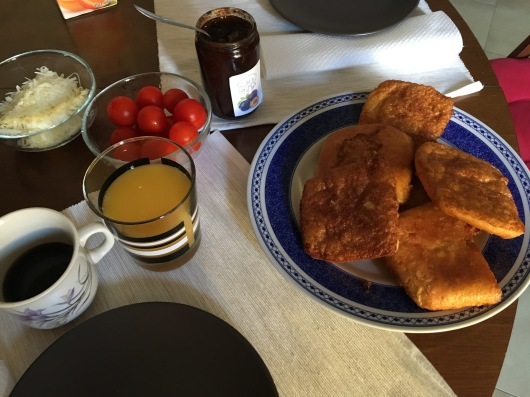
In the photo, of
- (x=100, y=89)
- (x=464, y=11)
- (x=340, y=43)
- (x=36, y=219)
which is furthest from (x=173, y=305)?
(x=464, y=11)

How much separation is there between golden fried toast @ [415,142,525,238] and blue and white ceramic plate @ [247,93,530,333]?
65 mm

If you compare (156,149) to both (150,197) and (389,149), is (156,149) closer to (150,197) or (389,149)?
(150,197)

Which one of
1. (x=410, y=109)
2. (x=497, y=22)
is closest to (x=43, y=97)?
(x=410, y=109)

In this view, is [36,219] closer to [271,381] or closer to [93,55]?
[271,381]

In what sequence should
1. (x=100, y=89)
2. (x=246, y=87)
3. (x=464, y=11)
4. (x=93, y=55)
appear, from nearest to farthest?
(x=246, y=87) < (x=100, y=89) < (x=93, y=55) < (x=464, y=11)

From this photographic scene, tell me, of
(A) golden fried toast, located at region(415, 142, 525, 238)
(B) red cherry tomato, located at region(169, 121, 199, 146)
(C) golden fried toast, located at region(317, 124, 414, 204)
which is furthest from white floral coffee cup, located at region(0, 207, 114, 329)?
(A) golden fried toast, located at region(415, 142, 525, 238)

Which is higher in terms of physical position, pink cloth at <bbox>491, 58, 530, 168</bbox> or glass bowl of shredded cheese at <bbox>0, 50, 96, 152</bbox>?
glass bowl of shredded cheese at <bbox>0, 50, 96, 152</bbox>

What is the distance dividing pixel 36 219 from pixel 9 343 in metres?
0.24

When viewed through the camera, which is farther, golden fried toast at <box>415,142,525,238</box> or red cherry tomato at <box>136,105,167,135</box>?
red cherry tomato at <box>136,105,167,135</box>

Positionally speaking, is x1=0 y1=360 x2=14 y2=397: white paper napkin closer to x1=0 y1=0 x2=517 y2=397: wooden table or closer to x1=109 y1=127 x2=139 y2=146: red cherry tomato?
x1=0 y1=0 x2=517 y2=397: wooden table

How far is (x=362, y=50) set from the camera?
4.34 feet

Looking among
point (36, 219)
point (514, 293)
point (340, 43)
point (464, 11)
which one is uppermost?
point (36, 219)

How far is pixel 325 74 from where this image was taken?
133cm

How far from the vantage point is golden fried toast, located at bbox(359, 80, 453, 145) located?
109cm
